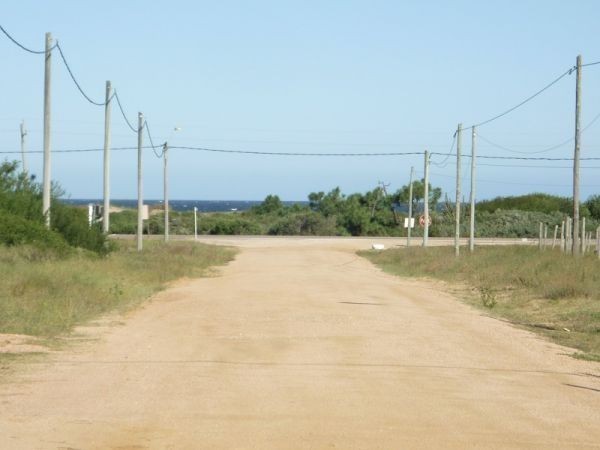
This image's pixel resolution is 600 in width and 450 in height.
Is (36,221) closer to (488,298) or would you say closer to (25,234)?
(25,234)

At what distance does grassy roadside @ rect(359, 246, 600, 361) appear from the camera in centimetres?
1931

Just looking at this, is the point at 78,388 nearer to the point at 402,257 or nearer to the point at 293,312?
the point at 293,312

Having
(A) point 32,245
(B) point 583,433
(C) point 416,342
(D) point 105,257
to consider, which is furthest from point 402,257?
(B) point 583,433

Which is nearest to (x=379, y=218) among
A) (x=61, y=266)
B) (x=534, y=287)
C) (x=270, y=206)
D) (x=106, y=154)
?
(x=270, y=206)

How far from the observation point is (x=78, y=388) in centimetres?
1129

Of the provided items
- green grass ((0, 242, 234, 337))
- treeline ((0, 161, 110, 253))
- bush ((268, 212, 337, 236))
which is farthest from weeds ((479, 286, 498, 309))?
bush ((268, 212, 337, 236))

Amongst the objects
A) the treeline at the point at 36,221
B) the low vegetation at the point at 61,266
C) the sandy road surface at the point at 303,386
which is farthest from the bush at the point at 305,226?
the sandy road surface at the point at 303,386

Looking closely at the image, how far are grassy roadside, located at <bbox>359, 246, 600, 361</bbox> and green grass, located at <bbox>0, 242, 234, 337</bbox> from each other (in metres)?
8.52

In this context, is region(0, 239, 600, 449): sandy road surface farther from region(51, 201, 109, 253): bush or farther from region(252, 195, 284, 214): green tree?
region(252, 195, 284, 214): green tree

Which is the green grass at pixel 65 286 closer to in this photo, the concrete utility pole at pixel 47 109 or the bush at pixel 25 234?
the bush at pixel 25 234

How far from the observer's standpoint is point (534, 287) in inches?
1057

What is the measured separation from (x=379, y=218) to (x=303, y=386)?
83457mm

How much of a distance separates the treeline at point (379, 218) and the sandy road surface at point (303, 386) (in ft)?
202

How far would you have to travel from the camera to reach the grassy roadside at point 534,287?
63.4 feet
